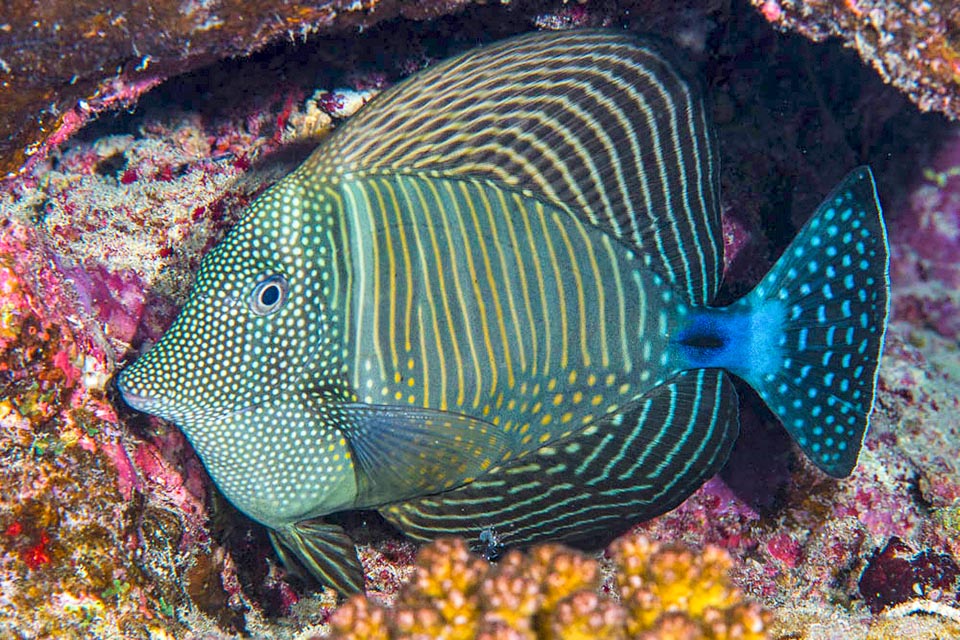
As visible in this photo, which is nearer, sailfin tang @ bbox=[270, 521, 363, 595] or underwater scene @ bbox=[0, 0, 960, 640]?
underwater scene @ bbox=[0, 0, 960, 640]

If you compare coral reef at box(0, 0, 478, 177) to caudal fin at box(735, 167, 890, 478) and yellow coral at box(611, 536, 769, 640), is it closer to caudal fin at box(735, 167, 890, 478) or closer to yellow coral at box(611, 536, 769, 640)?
caudal fin at box(735, 167, 890, 478)

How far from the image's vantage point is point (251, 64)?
4418mm

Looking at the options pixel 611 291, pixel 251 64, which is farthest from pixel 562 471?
pixel 251 64

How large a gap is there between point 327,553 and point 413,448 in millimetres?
787

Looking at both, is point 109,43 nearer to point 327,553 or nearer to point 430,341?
point 430,341

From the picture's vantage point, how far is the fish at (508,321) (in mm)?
2908

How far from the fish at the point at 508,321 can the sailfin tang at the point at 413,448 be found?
11 mm

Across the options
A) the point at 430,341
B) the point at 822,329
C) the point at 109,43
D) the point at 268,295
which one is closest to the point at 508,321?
the point at 430,341

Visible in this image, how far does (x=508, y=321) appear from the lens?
2.98 meters

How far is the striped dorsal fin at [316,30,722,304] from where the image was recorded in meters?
2.90

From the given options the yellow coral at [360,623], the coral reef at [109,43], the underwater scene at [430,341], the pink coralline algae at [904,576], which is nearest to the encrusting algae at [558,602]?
the yellow coral at [360,623]

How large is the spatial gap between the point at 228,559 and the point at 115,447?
101cm

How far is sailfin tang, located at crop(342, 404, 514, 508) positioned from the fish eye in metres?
0.59

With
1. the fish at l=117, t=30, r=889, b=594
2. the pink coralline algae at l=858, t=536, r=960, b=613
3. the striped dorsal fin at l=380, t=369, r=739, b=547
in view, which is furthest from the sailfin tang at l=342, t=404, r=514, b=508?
the pink coralline algae at l=858, t=536, r=960, b=613
